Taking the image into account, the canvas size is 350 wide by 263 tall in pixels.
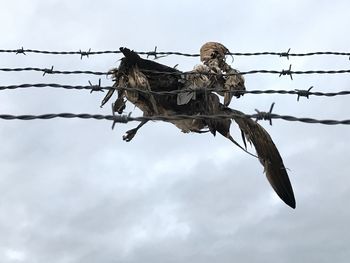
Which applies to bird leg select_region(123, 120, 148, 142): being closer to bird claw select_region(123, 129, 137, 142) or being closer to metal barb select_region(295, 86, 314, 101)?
bird claw select_region(123, 129, 137, 142)

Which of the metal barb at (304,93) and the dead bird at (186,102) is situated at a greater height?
the dead bird at (186,102)

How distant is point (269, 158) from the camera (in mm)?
5504

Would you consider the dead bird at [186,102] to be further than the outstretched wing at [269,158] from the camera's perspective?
Yes

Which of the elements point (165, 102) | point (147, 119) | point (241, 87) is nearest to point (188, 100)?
point (165, 102)

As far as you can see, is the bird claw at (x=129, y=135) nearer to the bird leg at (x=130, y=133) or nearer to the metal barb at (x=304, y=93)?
the bird leg at (x=130, y=133)

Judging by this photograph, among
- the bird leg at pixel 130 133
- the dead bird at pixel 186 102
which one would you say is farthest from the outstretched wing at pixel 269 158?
the bird leg at pixel 130 133

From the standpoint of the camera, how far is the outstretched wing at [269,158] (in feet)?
17.6

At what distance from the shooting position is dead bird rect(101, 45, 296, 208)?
5518mm

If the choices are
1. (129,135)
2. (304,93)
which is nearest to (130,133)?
(129,135)

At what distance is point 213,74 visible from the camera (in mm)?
5910

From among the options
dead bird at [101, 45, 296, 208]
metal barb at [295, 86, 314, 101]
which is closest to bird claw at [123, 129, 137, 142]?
dead bird at [101, 45, 296, 208]

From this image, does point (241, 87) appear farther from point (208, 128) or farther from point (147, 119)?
point (147, 119)

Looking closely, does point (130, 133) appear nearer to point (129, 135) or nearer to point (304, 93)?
point (129, 135)

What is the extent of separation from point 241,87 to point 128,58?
1134mm
